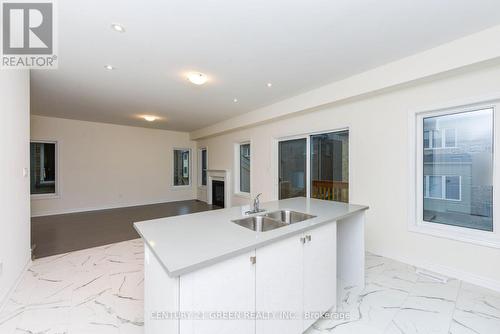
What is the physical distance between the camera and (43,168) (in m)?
5.73

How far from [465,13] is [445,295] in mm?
2669

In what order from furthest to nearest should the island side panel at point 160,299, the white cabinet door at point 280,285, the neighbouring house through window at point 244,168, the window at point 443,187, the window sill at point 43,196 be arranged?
the neighbouring house through window at point 244,168 < the window sill at point 43,196 < the window at point 443,187 < the white cabinet door at point 280,285 < the island side panel at point 160,299

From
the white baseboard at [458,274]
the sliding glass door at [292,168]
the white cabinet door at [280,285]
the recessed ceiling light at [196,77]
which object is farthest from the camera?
the sliding glass door at [292,168]

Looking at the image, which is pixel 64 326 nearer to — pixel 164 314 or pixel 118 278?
pixel 118 278

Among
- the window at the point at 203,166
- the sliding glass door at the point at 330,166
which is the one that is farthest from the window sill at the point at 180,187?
the sliding glass door at the point at 330,166

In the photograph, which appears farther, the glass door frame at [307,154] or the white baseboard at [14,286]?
the glass door frame at [307,154]

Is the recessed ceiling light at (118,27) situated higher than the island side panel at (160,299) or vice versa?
the recessed ceiling light at (118,27)

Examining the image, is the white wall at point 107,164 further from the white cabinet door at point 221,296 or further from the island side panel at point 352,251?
the white cabinet door at point 221,296

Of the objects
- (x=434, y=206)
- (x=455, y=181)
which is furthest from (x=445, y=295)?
(x=455, y=181)

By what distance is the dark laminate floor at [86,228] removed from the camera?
361cm

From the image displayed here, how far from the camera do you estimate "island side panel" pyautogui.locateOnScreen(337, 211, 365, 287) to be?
7.64ft

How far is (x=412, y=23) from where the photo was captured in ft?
6.59

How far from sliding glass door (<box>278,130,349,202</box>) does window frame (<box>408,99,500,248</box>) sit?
3.14 feet

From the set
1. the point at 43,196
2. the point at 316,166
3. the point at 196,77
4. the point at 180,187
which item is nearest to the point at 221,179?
the point at 180,187
